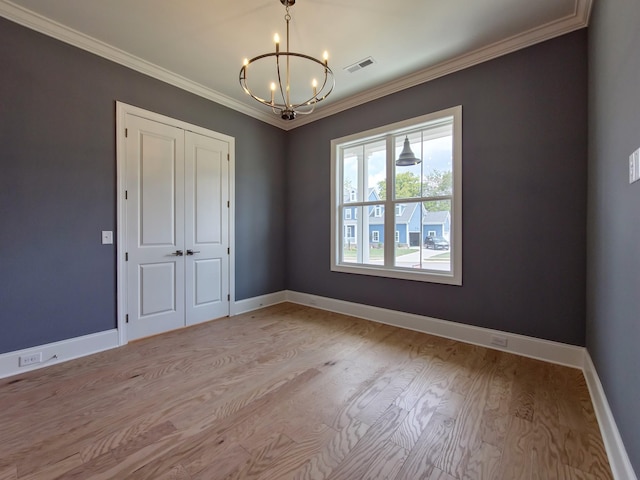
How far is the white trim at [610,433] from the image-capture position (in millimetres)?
1291

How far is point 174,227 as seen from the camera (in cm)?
340

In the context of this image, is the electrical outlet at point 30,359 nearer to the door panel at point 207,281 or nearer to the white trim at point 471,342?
the white trim at point 471,342

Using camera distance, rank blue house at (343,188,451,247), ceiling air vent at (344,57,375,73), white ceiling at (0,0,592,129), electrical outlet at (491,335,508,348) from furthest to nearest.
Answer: blue house at (343,188,451,247) → ceiling air vent at (344,57,375,73) → electrical outlet at (491,335,508,348) → white ceiling at (0,0,592,129)

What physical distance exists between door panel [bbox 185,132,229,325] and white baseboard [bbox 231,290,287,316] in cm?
16

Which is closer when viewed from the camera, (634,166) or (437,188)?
(634,166)

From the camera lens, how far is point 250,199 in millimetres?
4262

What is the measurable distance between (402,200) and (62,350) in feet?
12.8

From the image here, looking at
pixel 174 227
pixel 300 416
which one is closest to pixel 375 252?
pixel 300 416

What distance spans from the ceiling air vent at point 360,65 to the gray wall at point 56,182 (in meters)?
1.59

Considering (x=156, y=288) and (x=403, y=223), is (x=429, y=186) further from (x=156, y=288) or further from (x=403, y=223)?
(x=156, y=288)

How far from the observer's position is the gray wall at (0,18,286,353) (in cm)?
236

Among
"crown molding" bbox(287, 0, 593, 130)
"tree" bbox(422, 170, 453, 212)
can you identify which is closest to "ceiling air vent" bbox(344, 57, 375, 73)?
"crown molding" bbox(287, 0, 593, 130)

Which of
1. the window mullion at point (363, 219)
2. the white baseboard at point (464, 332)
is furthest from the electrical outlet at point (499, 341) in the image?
the window mullion at point (363, 219)

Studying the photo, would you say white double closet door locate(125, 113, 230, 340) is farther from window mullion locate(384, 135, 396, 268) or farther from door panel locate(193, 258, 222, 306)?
window mullion locate(384, 135, 396, 268)
